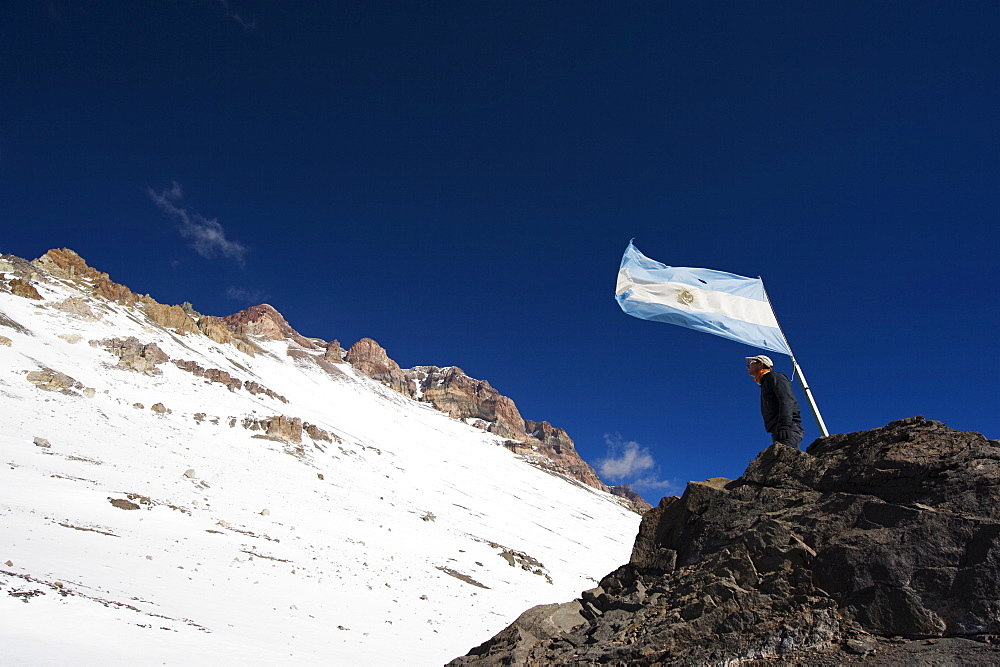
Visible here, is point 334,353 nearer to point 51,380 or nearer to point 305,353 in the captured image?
point 305,353

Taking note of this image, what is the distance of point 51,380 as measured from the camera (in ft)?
110

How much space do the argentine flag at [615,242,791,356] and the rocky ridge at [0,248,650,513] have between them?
5109cm

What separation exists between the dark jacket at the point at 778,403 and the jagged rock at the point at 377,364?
164240 millimetres

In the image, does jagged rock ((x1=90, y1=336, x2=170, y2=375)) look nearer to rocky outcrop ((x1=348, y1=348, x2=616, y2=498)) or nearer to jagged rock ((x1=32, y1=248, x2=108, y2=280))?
jagged rock ((x1=32, y1=248, x2=108, y2=280))

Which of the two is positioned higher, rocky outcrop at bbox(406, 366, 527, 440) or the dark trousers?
rocky outcrop at bbox(406, 366, 527, 440)

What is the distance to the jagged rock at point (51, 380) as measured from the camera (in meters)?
32.6

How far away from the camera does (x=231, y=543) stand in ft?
55.2

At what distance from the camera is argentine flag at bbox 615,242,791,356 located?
26.0ft

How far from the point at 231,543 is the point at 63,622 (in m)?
10.2

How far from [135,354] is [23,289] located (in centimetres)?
1601

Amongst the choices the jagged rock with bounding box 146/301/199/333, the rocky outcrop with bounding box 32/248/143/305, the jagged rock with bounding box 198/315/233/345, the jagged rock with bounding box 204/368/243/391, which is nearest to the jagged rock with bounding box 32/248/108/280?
the rocky outcrop with bounding box 32/248/143/305

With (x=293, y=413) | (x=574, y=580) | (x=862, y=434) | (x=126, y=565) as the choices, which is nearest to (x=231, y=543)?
(x=126, y=565)

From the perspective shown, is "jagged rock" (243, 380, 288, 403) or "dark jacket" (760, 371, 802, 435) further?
"jagged rock" (243, 380, 288, 403)

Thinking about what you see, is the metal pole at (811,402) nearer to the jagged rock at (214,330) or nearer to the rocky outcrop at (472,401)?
the jagged rock at (214,330)
